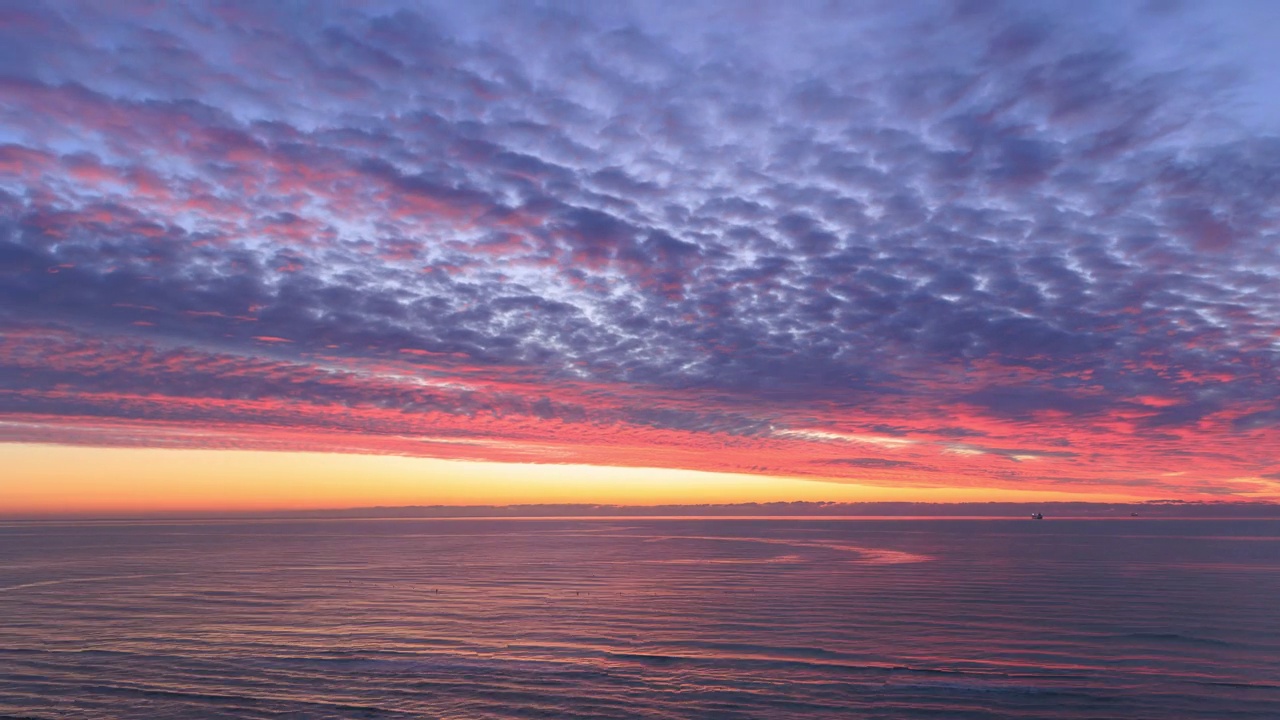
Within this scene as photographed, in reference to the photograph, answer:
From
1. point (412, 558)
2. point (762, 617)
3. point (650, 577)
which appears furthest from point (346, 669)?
point (412, 558)

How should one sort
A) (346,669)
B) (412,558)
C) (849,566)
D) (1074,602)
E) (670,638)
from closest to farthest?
(346,669) → (670,638) → (1074,602) → (849,566) → (412,558)

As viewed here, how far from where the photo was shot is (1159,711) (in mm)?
24891

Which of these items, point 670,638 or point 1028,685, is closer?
point 1028,685

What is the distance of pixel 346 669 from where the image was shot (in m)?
30.4

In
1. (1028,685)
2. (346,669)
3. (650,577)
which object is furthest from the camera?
(650,577)

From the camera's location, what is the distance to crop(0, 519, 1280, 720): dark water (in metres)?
26.0

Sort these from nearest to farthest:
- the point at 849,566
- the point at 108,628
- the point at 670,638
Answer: the point at 670,638 < the point at 108,628 < the point at 849,566

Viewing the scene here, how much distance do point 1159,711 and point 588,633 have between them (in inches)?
876

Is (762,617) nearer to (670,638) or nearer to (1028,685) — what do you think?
(670,638)

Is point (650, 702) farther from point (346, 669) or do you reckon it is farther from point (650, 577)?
point (650, 577)

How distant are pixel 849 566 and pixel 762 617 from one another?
111 feet

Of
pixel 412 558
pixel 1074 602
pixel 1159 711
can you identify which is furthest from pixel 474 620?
pixel 412 558

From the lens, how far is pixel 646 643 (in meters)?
35.6

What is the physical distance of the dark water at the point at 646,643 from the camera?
26.0 meters
